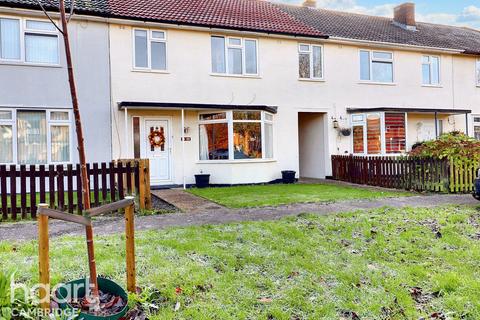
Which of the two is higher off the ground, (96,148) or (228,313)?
(96,148)

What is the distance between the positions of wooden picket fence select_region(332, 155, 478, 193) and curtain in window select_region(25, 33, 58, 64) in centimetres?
1143

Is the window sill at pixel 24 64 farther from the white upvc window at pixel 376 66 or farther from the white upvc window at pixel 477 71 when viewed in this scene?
the white upvc window at pixel 477 71

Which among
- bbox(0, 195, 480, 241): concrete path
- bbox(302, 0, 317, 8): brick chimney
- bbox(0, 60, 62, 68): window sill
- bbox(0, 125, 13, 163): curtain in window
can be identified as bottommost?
bbox(0, 195, 480, 241): concrete path

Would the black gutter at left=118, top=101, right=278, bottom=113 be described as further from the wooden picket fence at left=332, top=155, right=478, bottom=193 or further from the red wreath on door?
the wooden picket fence at left=332, top=155, right=478, bottom=193

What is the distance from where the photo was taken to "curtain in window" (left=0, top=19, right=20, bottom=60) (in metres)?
12.3

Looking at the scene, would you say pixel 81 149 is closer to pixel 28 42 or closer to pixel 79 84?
pixel 79 84

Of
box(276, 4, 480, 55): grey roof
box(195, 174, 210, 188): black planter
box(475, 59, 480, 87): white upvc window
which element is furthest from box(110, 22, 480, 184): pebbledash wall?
box(475, 59, 480, 87): white upvc window

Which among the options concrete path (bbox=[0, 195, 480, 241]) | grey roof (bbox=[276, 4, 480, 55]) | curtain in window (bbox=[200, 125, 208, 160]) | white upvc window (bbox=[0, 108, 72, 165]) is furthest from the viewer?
grey roof (bbox=[276, 4, 480, 55])

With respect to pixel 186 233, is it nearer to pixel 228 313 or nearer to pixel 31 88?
pixel 228 313

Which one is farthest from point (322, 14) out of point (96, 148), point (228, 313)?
point (228, 313)

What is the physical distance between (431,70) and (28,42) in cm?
1785

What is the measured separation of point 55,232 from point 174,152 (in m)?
8.26

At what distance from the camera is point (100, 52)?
13.5m

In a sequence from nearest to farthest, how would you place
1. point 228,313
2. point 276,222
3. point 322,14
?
point 228,313 → point 276,222 → point 322,14
